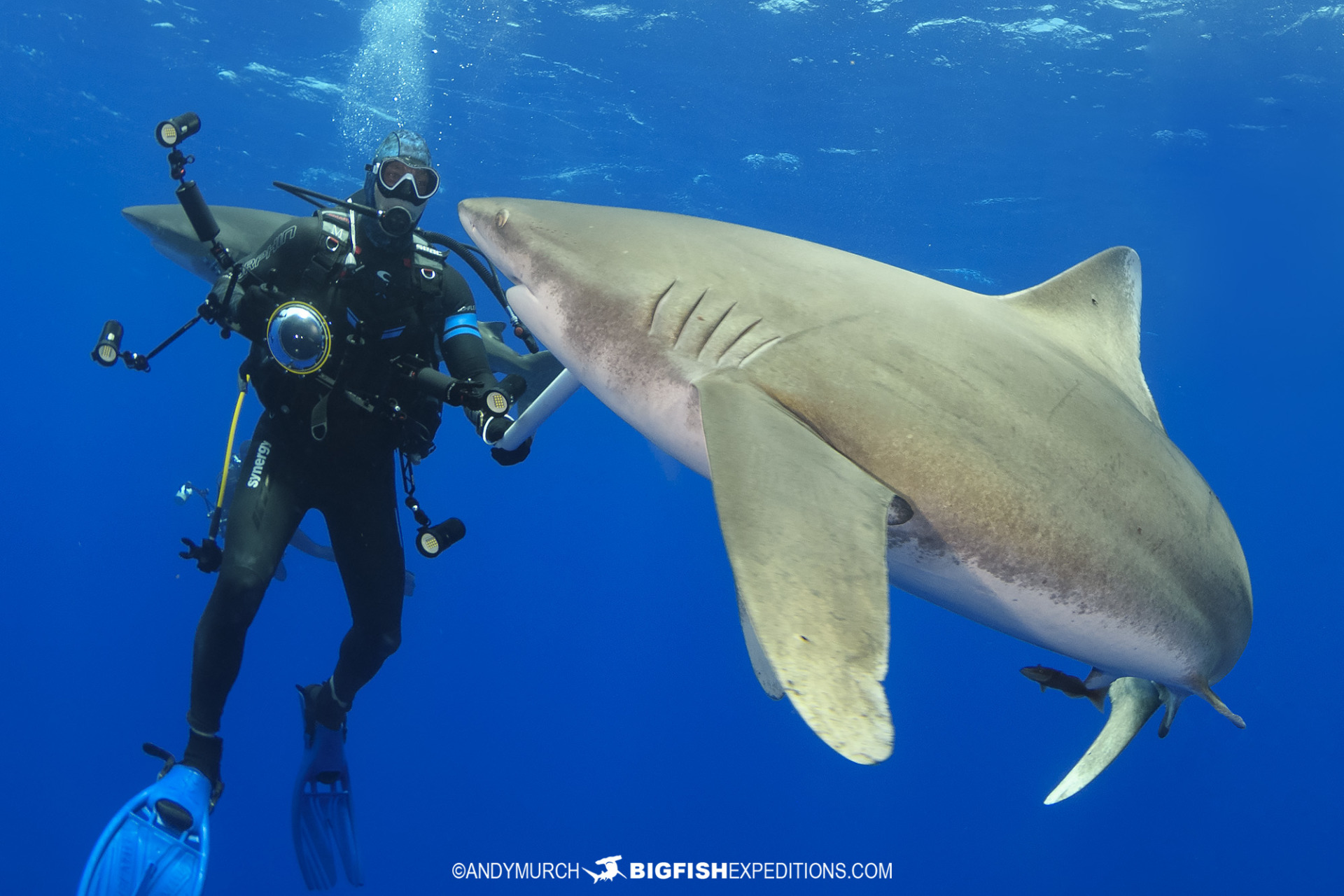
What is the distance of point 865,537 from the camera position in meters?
1.81

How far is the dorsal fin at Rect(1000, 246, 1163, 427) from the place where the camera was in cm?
321

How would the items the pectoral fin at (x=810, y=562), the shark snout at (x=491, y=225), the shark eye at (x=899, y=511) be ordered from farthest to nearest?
the shark snout at (x=491, y=225), the shark eye at (x=899, y=511), the pectoral fin at (x=810, y=562)

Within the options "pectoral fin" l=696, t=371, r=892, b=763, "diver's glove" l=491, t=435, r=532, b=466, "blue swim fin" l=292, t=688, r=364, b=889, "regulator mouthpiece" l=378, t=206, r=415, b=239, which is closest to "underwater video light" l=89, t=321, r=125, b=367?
"regulator mouthpiece" l=378, t=206, r=415, b=239

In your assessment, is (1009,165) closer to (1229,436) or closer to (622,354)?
(622,354)

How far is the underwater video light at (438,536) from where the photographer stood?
4.77m

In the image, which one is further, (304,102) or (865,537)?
(304,102)

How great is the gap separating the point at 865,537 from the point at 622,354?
1.17 meters

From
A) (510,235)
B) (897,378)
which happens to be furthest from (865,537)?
(510,235)

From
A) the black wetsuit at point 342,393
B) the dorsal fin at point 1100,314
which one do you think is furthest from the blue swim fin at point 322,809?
the dorsal fin at point 1100,314

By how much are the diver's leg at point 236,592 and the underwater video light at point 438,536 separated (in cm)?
87

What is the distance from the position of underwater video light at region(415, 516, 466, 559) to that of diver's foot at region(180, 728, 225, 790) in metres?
1.56

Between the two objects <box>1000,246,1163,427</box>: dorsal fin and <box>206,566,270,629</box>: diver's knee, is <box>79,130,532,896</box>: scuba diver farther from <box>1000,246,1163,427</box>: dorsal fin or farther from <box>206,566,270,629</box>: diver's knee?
<box>1000,246,1163,427</box>: dorsal fin

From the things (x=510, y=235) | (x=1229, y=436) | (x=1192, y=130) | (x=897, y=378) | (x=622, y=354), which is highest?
(x=1229, y=436)

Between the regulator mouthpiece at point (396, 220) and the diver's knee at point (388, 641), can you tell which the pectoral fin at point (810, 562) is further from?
the diver's knee at point (388, 641)
